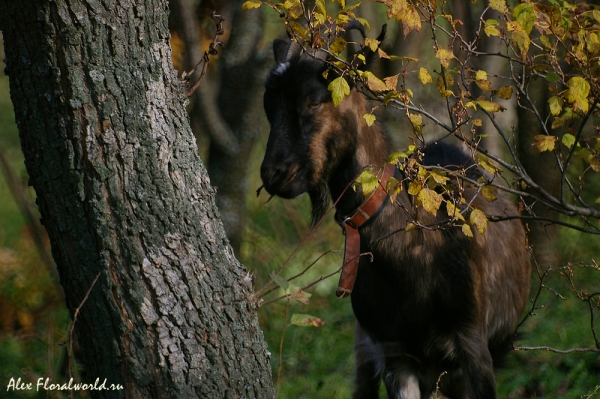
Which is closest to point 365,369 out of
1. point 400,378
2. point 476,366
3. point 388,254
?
point 400,378

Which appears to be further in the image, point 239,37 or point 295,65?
point 239,37

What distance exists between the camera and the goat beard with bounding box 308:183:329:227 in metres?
4.22

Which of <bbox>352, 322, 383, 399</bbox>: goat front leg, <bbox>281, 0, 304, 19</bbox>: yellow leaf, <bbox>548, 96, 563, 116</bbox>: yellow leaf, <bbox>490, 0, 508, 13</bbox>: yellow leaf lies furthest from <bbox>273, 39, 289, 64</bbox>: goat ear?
<bbox>548, 96, 563, 116</bbox>: yellow leaf

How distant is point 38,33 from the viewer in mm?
2578

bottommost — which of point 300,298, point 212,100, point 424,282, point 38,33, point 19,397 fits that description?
point 19,397

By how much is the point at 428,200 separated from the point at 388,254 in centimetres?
126

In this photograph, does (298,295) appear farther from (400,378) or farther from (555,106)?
(400,378)

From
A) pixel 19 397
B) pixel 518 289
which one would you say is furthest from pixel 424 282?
pixel 19 397

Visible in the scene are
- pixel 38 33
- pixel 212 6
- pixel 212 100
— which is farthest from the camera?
pixel 212 6

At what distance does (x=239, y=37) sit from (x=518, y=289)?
290 centimetres

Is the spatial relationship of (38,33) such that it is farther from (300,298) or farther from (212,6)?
(212,6)

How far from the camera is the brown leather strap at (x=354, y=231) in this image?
380 centimetres

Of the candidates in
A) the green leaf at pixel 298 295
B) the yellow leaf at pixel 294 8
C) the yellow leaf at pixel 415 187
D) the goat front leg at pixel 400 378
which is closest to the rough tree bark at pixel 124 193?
the green leaf at pixel 298 295

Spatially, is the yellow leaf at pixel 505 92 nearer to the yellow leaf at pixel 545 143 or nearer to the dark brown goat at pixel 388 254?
the yellow leaf at pixel 545 143
